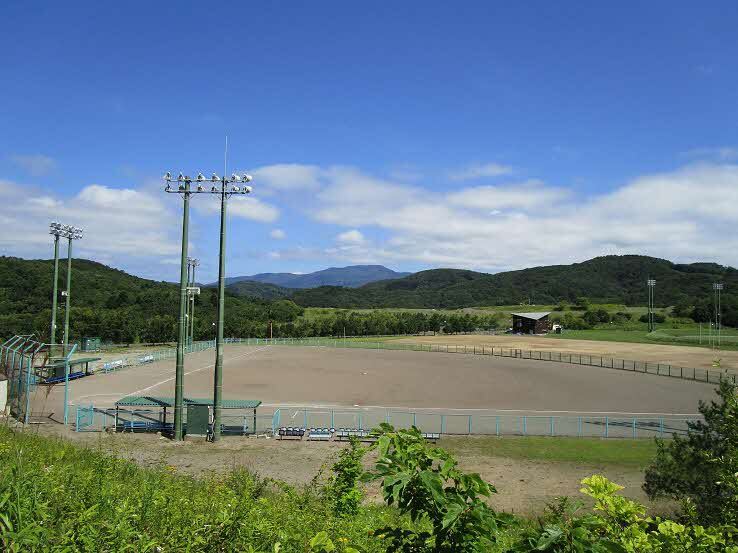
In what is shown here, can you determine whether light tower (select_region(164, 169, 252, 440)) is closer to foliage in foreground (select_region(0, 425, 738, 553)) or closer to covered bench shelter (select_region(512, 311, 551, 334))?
foliage in foreground (select_region(0, 425, 738, 553))

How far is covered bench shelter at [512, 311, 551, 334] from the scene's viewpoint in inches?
4417

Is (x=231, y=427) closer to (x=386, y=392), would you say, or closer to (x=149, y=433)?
(x=149, y=433)

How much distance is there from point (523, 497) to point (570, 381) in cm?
3152

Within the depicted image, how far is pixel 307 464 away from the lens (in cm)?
1891

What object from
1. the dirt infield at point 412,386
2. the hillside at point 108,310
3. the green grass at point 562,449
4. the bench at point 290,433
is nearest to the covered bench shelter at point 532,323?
the hillside at point 108,310

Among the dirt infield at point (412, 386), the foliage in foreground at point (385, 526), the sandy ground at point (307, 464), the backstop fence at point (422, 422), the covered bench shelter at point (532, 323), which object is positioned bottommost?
the dirt infield at point (412, 386)

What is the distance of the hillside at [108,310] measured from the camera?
7850cm

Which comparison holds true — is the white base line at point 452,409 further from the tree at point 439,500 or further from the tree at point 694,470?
the tree at point 439,500

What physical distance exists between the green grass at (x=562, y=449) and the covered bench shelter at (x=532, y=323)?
9129 cm

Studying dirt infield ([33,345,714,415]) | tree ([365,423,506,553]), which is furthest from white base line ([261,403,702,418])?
tree ([365,423,506,553])

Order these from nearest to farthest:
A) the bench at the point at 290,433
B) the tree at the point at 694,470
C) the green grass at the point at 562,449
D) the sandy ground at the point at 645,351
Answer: the tree at the point at 694,470, the green grass at the point at 562,449, the bench at the point at 290,433, the sandy ground at the point at 645,351

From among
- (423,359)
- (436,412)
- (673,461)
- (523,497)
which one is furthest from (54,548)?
(423,359)

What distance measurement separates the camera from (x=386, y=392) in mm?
37656

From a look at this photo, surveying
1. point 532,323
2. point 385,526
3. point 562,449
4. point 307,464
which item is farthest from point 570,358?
point 385,526
